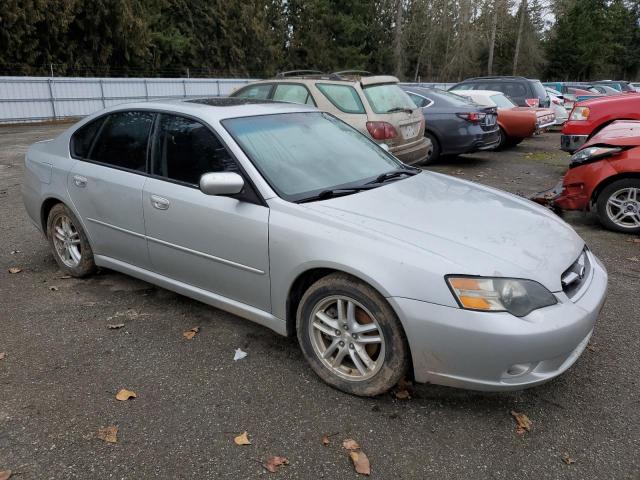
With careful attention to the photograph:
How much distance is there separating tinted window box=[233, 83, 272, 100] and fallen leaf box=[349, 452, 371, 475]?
6.71m

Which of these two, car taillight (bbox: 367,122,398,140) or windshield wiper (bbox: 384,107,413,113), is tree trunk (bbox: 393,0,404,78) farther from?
car taillight (bbox: 367,122,398,140)

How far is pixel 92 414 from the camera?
9.38 feet

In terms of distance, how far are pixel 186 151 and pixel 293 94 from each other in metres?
4.81

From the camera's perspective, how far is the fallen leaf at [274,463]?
Answer: 2477 mm

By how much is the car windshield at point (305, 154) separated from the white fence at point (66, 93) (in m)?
13.1

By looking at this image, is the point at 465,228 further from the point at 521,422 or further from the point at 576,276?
the point at 521,422

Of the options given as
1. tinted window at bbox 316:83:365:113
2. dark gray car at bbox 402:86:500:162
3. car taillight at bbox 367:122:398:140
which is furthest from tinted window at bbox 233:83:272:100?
dark gray car at bbox 402:86:500:162

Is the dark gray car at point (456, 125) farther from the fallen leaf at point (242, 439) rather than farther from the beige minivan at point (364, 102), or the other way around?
the fallen leaf at point (242, 439)

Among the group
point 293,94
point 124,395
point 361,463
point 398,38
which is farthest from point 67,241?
point 398,38

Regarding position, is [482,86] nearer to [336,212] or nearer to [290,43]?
[336,212]

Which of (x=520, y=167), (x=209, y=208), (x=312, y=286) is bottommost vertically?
(x=520, y=167)

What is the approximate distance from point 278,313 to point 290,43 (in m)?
45.5

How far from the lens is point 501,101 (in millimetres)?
12578

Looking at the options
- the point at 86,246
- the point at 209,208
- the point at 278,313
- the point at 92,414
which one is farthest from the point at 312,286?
the point at 86,246
